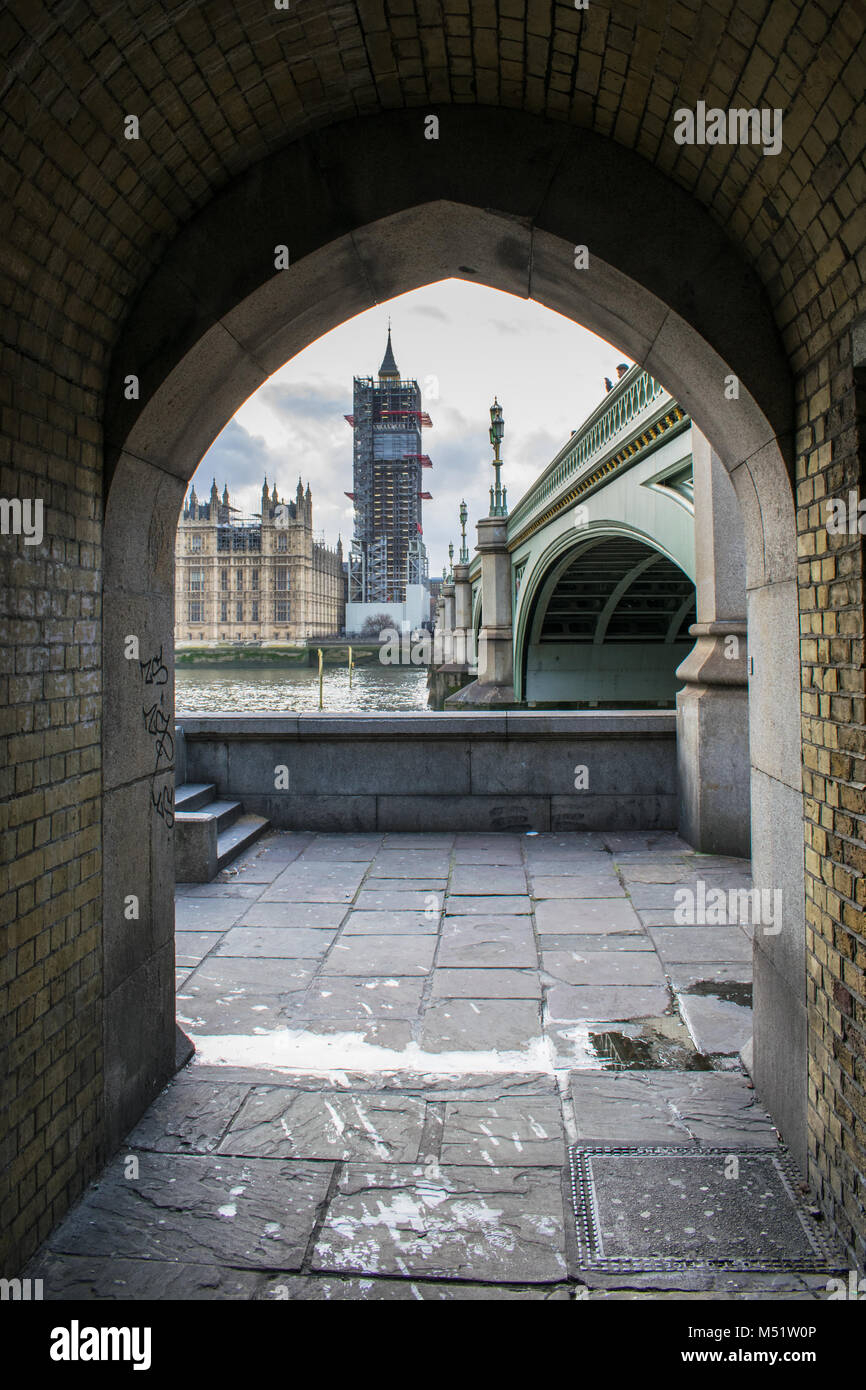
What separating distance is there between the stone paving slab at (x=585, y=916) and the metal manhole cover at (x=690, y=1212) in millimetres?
2220

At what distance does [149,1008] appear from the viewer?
3395 mm

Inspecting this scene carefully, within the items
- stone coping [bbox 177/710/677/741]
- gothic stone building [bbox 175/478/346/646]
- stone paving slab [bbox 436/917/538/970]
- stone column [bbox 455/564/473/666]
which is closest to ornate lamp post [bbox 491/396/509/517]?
stone column [bbox 455/564/473/666]

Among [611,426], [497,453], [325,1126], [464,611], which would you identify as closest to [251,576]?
[464,611]

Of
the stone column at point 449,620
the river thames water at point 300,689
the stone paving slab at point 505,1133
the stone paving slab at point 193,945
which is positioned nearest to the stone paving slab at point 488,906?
the stone paving slab at point 193,945

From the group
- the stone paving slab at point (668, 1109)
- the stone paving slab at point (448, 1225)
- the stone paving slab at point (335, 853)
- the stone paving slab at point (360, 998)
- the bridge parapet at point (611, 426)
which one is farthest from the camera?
the bridge parapet at point (611, 426)

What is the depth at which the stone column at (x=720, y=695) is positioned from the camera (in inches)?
263

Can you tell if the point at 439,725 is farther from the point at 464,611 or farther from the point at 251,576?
the point at 251,576

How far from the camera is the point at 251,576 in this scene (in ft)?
332

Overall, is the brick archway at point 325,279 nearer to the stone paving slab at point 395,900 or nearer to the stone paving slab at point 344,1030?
the stone paving slab at point 344,1030

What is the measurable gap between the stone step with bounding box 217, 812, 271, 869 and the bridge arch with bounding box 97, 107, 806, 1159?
10.8ft

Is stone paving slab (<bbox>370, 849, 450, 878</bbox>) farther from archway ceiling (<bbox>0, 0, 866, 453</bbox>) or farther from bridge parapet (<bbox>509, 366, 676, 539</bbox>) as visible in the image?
archway ceiling (<bbox>0, 0, 866, 453</bbox>)
